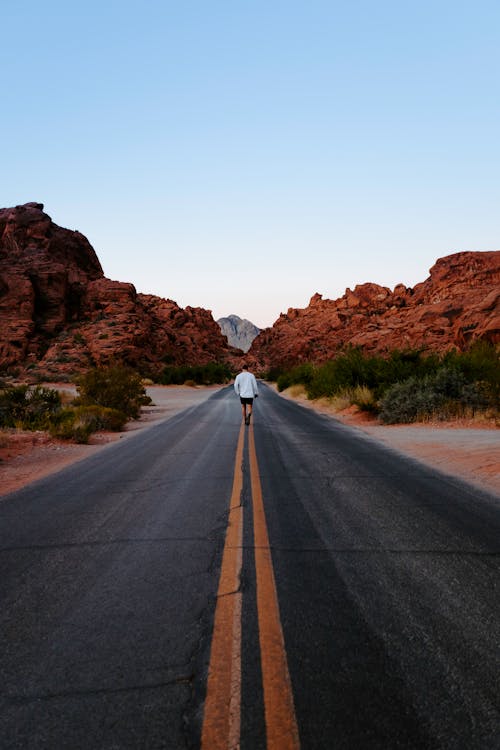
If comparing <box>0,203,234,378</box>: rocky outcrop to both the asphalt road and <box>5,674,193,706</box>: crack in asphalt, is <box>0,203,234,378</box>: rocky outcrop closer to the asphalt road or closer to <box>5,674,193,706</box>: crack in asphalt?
the asphalt road

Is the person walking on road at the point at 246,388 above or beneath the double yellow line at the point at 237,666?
above

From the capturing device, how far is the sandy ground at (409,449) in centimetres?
835

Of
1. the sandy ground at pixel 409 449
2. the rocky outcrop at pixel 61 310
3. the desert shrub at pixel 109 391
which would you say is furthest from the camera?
the rocky outcrop at pixel 61 310

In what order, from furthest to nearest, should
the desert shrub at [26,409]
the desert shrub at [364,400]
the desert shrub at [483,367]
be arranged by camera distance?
the desert shrub at [364,400], the desert shrub at [483,367], the desert shrub at [26,409]

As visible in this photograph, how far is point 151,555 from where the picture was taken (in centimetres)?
436

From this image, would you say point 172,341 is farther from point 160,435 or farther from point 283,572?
point 283,572

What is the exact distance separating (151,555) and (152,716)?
219cm

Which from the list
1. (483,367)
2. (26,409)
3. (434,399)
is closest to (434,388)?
(434,399)

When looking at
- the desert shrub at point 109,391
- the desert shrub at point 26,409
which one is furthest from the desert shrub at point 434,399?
the desert shrub at point 26,409

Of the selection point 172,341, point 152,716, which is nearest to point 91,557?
point 152,716

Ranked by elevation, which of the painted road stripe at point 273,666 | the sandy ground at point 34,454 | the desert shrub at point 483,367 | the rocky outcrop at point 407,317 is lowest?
the sandy ground at point 34,454

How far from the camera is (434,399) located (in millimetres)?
15945

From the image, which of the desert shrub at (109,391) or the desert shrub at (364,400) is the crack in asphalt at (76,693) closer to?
the desert shrub at (364,400)

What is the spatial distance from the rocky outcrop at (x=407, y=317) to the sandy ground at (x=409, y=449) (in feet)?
23.5
